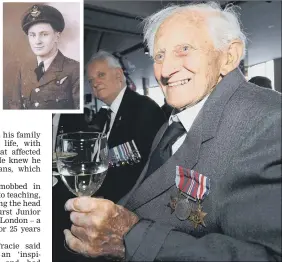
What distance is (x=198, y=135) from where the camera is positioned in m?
0.46

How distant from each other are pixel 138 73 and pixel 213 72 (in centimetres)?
84

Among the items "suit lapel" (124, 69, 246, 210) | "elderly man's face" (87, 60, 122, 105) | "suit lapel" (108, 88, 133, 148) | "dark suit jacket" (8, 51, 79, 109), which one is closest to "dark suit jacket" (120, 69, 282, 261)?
"suit lapel" (124, 69, 246, 210)

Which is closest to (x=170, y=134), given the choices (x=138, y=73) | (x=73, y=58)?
(x=73, y=58)

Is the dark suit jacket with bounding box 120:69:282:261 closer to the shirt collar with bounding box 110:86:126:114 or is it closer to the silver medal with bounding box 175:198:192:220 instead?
the silver medal with bounding box 175:198:192:220

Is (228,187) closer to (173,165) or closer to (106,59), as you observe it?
(173,165)

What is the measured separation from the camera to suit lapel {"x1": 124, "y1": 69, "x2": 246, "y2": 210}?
1.50 ft

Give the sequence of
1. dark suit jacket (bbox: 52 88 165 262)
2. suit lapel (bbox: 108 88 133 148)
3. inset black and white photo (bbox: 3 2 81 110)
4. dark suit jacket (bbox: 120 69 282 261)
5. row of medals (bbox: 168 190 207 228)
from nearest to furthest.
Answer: dark suit jacket (bbox: 120 69 282 261)
row of medals (bbox: 168 190 207 228)
inset black and white photo (bbox: 3 2 81 110)
dark suit jacket (bbox: 52 88 165 262)
suit lapel (bbox: 108 88 133 148)

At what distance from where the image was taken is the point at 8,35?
67 cm

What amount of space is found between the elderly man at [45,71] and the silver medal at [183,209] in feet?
1.22

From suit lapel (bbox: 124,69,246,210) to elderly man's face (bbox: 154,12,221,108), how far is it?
1.8 inches

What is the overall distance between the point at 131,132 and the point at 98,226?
63 cm

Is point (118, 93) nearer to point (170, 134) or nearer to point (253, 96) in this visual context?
point (170, 134)

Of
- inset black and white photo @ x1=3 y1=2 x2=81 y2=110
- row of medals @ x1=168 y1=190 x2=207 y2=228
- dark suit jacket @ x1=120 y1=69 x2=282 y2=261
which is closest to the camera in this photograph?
dark suit jacket @ x1=120 y1=69 x2=282 y2=261

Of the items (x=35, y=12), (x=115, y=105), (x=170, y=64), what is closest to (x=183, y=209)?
(x=170, y=64)
